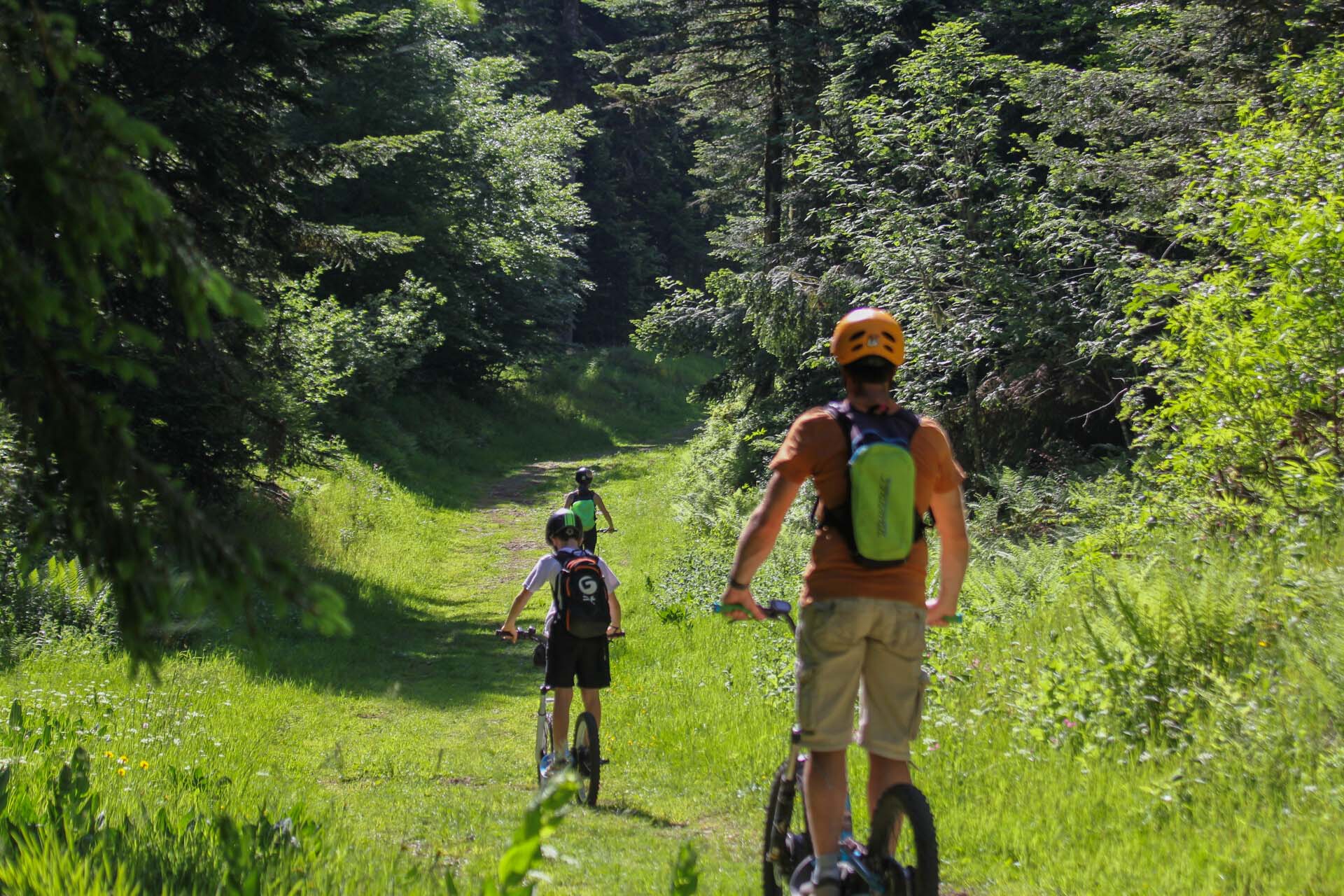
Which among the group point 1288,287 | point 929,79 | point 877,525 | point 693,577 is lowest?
point 693,577

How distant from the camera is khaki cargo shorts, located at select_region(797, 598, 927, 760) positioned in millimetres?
4098

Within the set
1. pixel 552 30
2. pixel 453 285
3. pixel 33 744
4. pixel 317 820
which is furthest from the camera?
pixel 552 30

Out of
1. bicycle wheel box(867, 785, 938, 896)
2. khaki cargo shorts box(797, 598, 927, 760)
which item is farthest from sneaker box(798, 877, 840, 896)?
khaki cargo shorts box(797, 598, 927, 760)

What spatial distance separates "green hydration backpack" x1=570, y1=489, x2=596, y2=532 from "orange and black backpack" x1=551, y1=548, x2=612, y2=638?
5.91m

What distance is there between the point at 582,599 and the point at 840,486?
→ 137 inches

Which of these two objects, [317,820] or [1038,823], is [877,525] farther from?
[317,820]

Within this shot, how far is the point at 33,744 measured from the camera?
6.09 m

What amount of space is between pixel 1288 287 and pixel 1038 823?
13.8ft

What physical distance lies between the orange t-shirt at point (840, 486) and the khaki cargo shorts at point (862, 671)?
5 cm

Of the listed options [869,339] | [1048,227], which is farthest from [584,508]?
[869,339]

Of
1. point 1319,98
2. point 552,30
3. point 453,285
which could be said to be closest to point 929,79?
A: point 1319,98

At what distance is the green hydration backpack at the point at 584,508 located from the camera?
1344cm

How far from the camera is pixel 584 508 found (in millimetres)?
13500

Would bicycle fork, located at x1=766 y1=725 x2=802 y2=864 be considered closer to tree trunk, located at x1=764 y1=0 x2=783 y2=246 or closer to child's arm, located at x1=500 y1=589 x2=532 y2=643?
child's arm, located at x1=500 y1=589 x2=532 y2=643
